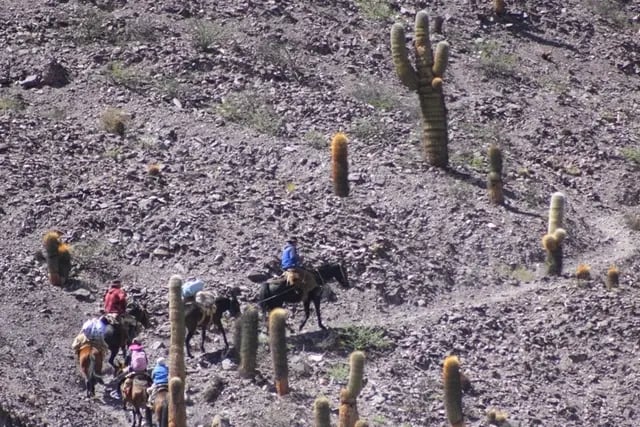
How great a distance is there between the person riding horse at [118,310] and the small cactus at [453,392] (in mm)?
5182

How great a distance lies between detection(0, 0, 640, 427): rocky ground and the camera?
26.2 meters

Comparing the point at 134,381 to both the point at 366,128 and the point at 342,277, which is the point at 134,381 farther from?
the point at 366,128

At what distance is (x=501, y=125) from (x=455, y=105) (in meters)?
1.26

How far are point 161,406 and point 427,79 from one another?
12.5 metres

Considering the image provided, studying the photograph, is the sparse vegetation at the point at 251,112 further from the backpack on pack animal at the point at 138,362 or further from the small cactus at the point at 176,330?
the small cactus at the point at 176,330

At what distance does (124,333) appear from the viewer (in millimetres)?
26156

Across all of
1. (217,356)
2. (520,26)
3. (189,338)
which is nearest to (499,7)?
(520,26)

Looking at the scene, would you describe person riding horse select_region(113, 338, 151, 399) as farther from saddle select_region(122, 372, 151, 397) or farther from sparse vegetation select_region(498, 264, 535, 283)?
sparse vegetation select_region(498, 264, 535, 283)

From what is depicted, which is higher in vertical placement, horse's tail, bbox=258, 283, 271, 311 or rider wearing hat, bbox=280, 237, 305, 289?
rider wearing hat, bbox=280, 237, 305, 289

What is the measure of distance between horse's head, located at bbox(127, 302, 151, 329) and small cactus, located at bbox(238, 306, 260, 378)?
1995mm

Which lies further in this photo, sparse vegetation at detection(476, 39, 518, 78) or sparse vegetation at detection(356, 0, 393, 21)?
sparse vegetation at detection(356, 0, 393, 21)

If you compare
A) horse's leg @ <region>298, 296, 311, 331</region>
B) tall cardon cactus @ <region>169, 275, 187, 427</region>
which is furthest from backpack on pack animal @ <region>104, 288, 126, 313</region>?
horse's leg @ <region>298, 296, 311, 331</region>

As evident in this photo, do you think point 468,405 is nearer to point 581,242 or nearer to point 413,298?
point 413,298

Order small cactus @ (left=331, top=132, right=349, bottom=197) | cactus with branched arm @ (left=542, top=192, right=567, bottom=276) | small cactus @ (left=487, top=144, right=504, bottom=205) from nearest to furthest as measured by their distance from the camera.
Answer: cactus with branched arm @ (left=542, top=192, right=567, bottom=276) < small cactus @ (left=331, top=132, right=349, bottom=197) < small cactus @ (left=487, top=144, right=504, bottom=205)
